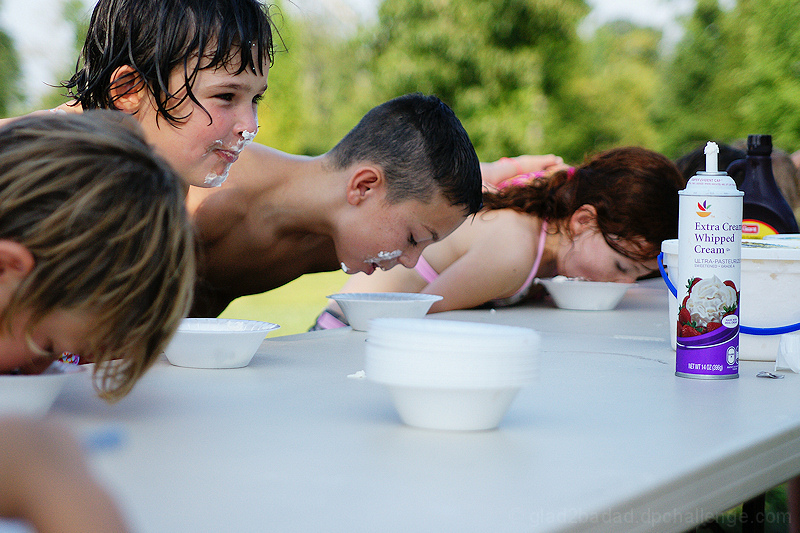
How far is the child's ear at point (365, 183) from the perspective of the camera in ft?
7.95

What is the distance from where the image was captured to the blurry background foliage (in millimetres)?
15023

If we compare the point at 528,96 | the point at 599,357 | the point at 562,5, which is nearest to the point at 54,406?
the point at 599,357

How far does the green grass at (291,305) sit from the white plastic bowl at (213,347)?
8034 mm

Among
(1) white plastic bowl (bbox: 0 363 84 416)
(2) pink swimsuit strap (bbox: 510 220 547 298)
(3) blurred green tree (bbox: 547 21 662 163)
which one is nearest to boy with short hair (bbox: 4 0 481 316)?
(2) pink swimsuit strap (bbox: 510 220 547 298)

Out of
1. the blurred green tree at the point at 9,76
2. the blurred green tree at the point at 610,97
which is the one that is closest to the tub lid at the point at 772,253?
the blurred green tree at the point at 9,76

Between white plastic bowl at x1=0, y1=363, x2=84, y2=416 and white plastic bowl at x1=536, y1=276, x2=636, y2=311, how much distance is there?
1.88m

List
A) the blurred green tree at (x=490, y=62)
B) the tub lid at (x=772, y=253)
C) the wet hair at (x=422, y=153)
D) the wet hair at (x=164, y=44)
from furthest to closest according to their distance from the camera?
the blurred green tree at (x=490, y=62), the wet hair at (x=422, y=153), the wet hair at (x=164, y=44), the tub lid at (x=772, y=253)

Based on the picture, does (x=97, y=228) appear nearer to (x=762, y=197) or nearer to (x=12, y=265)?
(x=12, y=265)

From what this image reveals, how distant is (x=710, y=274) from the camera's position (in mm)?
1304

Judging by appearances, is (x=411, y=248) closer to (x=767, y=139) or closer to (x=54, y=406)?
(x=767, y=139)

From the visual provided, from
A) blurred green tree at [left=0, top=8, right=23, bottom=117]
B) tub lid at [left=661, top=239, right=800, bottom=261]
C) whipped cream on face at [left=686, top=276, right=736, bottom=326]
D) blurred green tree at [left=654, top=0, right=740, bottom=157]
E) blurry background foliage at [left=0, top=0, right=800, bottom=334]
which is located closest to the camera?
whipped cream on face at [left=686, top=276, right=736, bottom=326]

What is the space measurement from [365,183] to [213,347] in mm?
1210

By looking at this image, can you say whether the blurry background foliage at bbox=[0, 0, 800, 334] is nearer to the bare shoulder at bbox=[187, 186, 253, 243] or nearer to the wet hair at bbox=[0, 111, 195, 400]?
the bare shoulder at bbox=[187, 186, 253, 243]

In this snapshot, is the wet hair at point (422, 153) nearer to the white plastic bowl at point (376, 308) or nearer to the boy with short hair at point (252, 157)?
the boy with short hair at point (252, 157)
